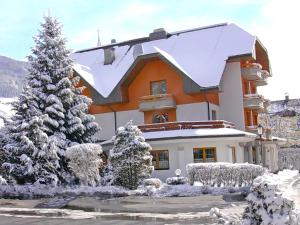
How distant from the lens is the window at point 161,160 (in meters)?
28.9

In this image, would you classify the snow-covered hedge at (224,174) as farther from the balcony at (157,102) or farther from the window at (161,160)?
the balcony at (157,102)

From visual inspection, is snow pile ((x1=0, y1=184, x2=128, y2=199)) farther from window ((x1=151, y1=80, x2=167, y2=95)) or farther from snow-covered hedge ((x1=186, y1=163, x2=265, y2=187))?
window ((x1=151, y1=80, x2=167, y2=95))

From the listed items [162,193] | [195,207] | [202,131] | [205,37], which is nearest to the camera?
[195,207]

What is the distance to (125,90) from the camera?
116 ft

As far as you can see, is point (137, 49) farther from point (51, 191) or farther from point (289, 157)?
point (51, 191)

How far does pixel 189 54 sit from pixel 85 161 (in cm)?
1677

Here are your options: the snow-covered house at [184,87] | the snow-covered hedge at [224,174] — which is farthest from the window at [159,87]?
the snow-covered hedge at [224,174]

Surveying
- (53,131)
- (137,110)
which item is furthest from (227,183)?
(137,110)

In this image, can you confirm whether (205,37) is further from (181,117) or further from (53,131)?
(53,131)

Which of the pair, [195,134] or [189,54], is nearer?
[195,134]

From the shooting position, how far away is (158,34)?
4000 centimetres

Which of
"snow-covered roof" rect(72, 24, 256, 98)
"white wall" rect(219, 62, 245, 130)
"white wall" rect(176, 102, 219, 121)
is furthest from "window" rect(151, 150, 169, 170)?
"white wall" rect(219, 62, 245, 130)

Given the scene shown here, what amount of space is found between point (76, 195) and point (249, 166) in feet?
27.4

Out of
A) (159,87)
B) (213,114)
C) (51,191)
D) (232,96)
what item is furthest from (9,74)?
(51,191)
